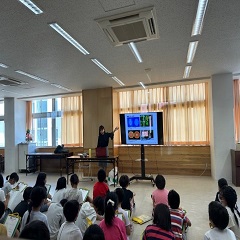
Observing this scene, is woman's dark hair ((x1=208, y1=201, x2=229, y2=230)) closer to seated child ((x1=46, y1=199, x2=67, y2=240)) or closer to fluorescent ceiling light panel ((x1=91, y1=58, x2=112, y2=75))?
seated child ((x1=46, y1=199, x2=67, y2=240))

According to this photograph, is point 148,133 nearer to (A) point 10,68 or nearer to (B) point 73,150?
(B) point 73,150

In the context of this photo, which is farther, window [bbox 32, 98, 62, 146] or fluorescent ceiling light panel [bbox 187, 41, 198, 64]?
window [bbox 32, 98, 62, 146]

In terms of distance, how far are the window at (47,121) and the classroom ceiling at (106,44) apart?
7.26 ft

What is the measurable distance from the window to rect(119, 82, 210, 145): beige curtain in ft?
10.7

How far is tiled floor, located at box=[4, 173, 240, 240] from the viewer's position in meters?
2.87

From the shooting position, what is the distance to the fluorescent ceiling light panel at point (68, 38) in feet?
9.12

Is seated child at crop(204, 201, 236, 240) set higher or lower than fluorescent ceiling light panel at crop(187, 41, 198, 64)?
lower

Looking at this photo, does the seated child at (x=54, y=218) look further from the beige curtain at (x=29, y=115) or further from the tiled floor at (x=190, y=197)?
the beige curtain at (x=29, y=115)

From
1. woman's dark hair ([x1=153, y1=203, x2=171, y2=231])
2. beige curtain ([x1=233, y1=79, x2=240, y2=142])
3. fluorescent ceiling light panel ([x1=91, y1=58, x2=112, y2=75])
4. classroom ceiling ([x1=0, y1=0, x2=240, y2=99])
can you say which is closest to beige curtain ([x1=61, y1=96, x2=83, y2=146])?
classroom ceiling ([x1=0, y1=0, x2=240, y2=99])

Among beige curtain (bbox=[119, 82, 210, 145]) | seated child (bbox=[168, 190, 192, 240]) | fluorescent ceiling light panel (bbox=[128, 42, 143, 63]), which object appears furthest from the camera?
beige curtain (bbox=[119, 82, 210, 145])

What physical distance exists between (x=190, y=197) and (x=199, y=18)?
3.47m

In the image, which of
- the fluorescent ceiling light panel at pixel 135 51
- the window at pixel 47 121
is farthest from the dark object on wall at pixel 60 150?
the fluorescent ceiling light panel at pixel 135 51

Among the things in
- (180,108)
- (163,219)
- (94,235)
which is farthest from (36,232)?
(180,108)

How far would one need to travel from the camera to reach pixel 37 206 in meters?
2.10
